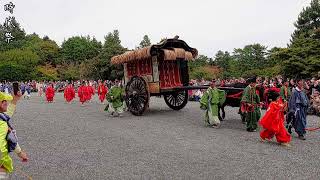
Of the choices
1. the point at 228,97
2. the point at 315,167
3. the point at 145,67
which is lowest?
the point at 315,167

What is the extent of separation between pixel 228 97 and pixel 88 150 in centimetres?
627

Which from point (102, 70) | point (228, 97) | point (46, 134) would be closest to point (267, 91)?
point (228, 97)

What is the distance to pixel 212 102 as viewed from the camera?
13.6m

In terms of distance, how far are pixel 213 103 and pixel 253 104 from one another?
4.91 feet

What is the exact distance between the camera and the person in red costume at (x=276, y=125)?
33.6 ft

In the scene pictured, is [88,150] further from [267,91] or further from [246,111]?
[267,91]

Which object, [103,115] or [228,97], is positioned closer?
[228,97]

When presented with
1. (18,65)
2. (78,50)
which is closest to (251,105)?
(18,65)

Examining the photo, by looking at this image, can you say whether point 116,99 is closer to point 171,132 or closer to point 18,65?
point 171,132

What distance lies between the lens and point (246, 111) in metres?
12.6

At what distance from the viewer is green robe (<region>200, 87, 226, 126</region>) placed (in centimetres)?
1363

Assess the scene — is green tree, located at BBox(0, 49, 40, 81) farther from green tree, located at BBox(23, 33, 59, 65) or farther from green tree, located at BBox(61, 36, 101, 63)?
green tree, located at BBox(61, 36, 101, 63)

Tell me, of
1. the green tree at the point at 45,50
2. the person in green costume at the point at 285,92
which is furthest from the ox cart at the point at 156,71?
the green tree at the point at 45,50

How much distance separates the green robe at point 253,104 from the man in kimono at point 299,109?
112 cm
